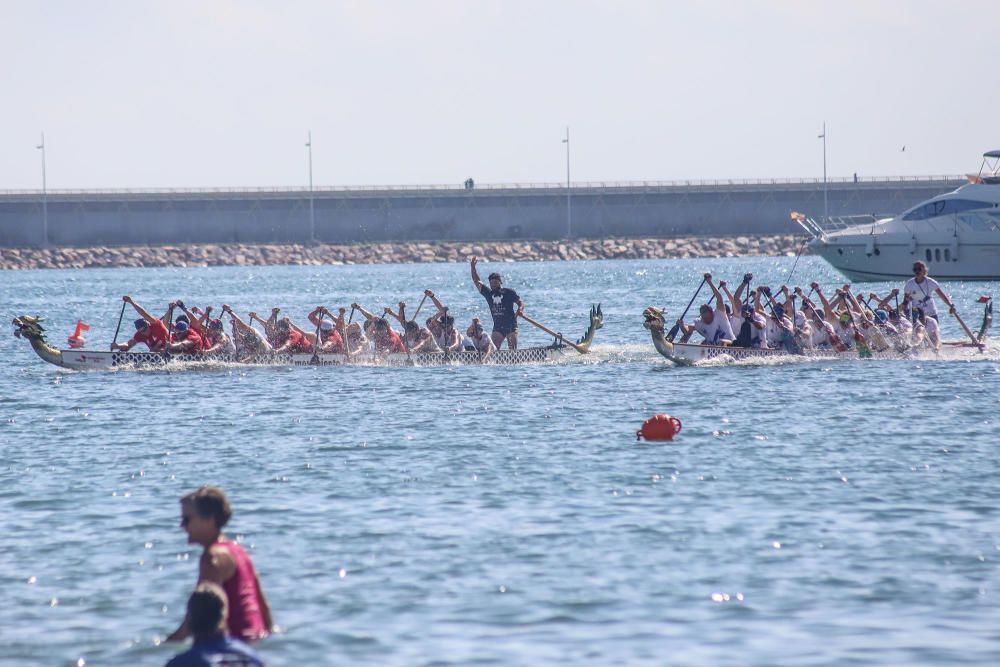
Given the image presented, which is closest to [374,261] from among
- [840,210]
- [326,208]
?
[326,208]

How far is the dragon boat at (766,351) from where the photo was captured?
29.2m

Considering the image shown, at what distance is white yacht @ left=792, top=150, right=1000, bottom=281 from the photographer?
2456 inches

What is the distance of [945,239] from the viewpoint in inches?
2480

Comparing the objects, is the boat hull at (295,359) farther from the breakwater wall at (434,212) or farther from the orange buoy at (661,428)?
the breakwater wall at (434,212)

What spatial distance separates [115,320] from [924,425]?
43.3 meters

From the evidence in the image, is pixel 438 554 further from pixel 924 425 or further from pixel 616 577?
pixel 924 425

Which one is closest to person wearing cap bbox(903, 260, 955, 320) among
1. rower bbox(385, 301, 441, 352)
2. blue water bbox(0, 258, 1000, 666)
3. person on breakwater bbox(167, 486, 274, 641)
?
blue water bbox(0, 258, 1000, 666)

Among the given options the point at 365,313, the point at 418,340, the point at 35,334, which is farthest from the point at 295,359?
the point at 35,334

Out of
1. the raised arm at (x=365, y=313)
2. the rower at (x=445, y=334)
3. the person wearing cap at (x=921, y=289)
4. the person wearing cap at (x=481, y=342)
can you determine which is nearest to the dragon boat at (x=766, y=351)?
the person wearing cap at (x=921, y=289)

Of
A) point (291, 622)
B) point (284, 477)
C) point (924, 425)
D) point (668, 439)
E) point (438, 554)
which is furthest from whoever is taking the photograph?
point (924, 425)

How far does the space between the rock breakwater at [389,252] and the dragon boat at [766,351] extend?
93.1 meters

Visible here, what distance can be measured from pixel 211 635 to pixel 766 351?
→ 2229 cm

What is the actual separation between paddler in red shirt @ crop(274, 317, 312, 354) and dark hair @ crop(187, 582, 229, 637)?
2278cm

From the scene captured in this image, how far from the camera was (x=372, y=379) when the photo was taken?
97.7 feet
